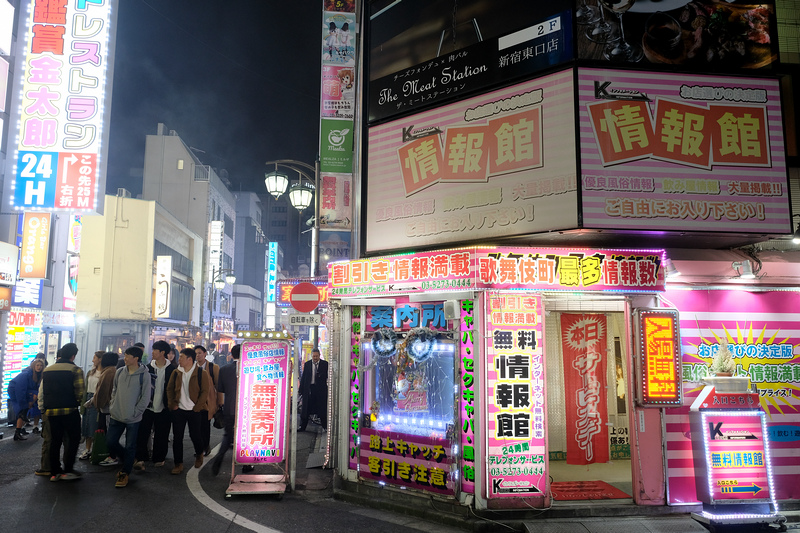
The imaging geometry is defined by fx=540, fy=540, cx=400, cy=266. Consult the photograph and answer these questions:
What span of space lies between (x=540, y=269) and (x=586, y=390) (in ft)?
15.3

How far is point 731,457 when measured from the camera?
7434mm

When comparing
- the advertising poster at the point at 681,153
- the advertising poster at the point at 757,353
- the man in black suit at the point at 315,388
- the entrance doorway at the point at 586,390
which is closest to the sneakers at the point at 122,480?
the man in black suit at the point at 315,388

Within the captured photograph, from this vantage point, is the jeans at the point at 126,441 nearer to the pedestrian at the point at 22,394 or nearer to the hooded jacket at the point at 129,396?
the hooded jacket at the point at 129,396

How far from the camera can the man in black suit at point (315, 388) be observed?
14867mm

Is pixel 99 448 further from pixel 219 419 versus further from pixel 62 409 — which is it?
pixel 219 419

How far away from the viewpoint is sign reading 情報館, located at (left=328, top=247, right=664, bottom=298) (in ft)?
26.5

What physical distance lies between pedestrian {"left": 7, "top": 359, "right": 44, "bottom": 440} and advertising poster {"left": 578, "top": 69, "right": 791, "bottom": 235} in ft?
45.8

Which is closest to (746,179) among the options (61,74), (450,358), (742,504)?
(742,504)

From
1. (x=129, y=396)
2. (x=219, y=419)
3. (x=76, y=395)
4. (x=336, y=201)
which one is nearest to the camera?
(x=76, y=395)

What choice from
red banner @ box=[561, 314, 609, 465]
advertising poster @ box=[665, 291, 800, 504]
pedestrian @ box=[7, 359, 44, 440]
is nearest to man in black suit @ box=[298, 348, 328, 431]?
red banner @ box=[561, 314, 609, 465]

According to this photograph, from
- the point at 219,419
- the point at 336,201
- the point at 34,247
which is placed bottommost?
the point at 219,419

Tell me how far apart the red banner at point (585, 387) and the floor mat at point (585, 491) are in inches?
71.6

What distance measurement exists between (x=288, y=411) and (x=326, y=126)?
9171 mm

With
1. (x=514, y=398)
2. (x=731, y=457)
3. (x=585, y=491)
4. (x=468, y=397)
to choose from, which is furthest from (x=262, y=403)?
(x=731, y=457)
